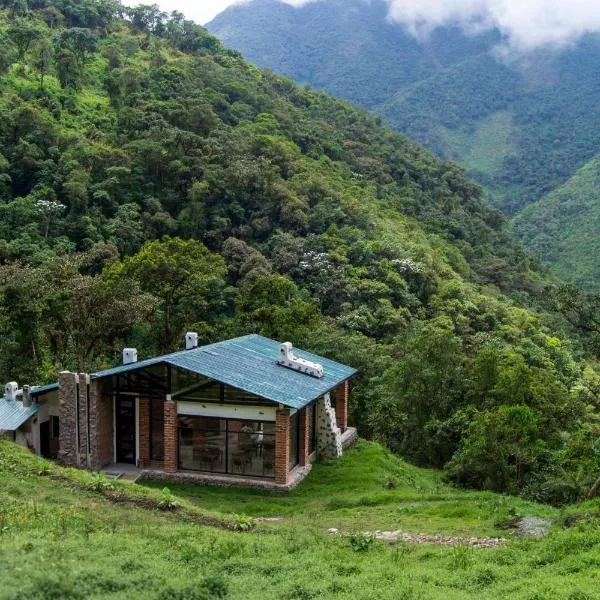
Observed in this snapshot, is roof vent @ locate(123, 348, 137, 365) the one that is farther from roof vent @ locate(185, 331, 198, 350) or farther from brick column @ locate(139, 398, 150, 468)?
roof vent @ locate(185, 331, 198, 350)

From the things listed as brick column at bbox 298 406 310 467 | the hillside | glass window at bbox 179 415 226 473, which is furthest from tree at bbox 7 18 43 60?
the hillside

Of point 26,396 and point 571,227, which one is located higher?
point 571,227

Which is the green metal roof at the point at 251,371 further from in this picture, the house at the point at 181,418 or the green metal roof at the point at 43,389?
the green metal roof at the point at 43,389

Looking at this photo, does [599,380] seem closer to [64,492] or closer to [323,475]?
[323,475]

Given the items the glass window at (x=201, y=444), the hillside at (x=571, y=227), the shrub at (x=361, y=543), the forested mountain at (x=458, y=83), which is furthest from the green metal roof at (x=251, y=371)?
the forested mountain at (x=458, y=83)

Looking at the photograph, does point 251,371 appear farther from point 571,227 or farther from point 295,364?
point 571,227

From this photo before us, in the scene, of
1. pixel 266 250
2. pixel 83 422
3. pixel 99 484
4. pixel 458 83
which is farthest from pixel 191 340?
pixel 458 83

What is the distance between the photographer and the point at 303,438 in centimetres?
2123

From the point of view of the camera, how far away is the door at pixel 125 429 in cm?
2102

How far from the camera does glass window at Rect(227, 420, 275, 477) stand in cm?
1972

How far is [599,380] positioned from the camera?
Result: 41.0 meters

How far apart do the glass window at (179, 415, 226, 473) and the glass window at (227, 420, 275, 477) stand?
286 millimetres

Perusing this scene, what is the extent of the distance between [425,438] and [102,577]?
18833mm

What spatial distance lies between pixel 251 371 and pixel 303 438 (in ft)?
8.46
